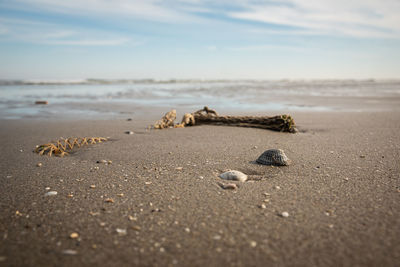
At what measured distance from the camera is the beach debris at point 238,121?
5.54 m

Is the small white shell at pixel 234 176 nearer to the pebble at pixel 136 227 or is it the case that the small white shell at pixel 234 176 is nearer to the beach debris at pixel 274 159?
the beach debris at pixel 274 159

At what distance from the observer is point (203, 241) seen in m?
1.79

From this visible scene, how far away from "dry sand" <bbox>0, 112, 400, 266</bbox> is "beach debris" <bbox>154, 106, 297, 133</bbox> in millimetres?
1324

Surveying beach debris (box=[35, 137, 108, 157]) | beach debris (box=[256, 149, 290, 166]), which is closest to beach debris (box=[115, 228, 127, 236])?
beach debris (box=[256, 149, 290, 166])

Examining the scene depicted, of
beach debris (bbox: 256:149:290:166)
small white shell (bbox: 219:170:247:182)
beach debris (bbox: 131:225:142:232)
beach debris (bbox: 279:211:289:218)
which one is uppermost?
beach debris (bbox: 256:149:290:166)

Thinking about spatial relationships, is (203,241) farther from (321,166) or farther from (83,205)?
(321,166)

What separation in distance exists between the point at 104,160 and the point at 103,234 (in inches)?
74.1

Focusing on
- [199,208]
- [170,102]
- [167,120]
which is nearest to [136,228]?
[199,208]

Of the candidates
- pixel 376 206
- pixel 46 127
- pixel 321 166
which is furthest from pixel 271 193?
pixel 46 127

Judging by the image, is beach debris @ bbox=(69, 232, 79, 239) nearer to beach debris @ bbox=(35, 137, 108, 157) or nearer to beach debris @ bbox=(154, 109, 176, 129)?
beach debris @ bbox=(35, 137, 108, 157)

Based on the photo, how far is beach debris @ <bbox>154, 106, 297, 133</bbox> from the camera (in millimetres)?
5539

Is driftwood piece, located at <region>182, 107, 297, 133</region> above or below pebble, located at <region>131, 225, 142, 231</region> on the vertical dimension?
above

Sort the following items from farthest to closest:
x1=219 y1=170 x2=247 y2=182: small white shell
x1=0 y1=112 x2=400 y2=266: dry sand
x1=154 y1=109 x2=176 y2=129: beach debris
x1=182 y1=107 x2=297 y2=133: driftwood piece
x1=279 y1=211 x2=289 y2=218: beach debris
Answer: x1=154 y1=109 x2=176 y2=129: beach debris, x1=182 y1=107 x2=297 y2=133: driftwood piece, x1=219 y1=170 x2=247 y2=182: small white shell, x1=279 y1=211 x2=289 y2=218: beach debris, x1=0 y1=112 x2=400 y2=266: dry sand

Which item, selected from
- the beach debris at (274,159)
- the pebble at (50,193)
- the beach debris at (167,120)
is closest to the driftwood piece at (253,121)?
the beach debris at (167,120)
